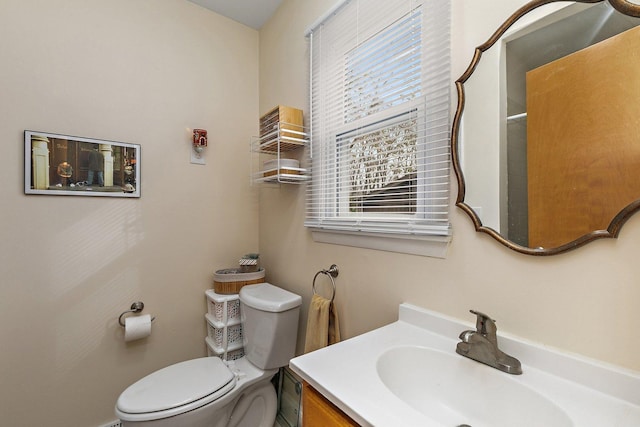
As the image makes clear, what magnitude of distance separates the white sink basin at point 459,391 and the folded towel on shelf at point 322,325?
0.47 metres

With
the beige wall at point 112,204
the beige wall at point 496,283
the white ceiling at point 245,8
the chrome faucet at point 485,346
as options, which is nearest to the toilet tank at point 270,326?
the beige wall at point 496,283

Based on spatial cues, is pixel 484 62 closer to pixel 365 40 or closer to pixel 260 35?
pixel 365 40

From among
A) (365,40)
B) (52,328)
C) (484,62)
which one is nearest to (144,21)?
(365,40)

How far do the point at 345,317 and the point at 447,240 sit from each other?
2.06 feet

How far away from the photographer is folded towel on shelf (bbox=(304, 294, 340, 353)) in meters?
1.29

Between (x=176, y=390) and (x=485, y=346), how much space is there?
1.25 metres

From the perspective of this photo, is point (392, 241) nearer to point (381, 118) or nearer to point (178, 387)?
point (381, 118)

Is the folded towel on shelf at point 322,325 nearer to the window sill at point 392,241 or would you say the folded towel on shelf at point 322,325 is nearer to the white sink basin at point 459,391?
the window sill at point 392,241

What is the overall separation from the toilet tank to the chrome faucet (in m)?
0.86

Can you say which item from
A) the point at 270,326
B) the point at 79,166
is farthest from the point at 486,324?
the point at 79,166

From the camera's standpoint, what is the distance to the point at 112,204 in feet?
5.14

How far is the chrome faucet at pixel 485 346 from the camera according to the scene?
75 cm

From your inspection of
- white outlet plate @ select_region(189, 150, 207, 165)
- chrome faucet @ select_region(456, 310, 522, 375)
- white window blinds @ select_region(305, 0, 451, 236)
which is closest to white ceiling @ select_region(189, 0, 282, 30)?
white window blinds @ select_region(305, 0, 451, 236)

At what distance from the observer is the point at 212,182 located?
1898mm
